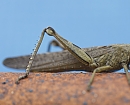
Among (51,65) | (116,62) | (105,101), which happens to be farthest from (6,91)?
(51,65)

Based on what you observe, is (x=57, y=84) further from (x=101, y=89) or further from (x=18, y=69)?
(x=18, y=69)

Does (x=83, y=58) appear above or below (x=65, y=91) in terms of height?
above

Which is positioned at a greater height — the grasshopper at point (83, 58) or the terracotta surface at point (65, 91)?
the grasshopper at point (83, 58)

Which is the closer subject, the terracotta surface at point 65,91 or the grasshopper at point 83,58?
the terracotta surface at point 65,91

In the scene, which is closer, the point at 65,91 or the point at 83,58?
the point at 65,91

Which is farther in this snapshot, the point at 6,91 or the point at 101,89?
the point at 6,91

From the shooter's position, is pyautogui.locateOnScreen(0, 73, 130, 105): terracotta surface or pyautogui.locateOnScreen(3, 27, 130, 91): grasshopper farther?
pyautogui.locateOnScreen(3, 27, 130, 91): grasshopper

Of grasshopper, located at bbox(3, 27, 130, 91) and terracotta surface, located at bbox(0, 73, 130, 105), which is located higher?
grasshopper, located at bbox(3, 27, 130, 91)

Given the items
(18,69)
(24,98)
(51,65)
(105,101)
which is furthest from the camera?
(18,69)
